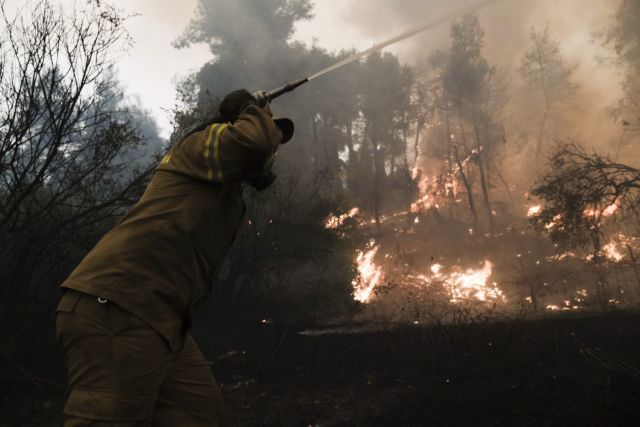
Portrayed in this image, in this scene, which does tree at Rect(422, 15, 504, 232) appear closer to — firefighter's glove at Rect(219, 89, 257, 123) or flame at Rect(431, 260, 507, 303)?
flame at Rect(431, 260, 507, 303)

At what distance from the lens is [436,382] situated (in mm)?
6770

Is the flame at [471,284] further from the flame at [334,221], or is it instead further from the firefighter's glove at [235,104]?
the firefighter's glove at [235,104]

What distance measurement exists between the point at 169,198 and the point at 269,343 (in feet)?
27.2

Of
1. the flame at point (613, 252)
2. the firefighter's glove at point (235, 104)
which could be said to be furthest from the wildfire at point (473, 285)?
the firefighter's glove at point (235, 104)

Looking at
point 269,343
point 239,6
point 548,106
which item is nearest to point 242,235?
point 269,343

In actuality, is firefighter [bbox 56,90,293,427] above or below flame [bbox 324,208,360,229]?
below

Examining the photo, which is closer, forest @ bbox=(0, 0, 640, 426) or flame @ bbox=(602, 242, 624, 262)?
forest @ bbox=(0, 0, 640, 426)

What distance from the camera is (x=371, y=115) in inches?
1404

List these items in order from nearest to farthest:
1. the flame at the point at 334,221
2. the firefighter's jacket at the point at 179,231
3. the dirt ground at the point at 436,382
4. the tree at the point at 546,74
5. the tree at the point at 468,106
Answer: the firefighter's jacket at the point at 179,231 < the dirt ground at the point at 436,382 < the flame at the point at 334,221 < the tree at the point at 468,106 < the tree at the point at 546,74

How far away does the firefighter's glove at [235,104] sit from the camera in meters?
2.57

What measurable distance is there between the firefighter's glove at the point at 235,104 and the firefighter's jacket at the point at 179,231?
26 cm

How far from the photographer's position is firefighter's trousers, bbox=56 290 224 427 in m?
1.78

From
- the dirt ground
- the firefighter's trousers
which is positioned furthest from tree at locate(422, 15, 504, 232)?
the firefighter's trousers

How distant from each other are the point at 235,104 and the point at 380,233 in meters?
27.7
